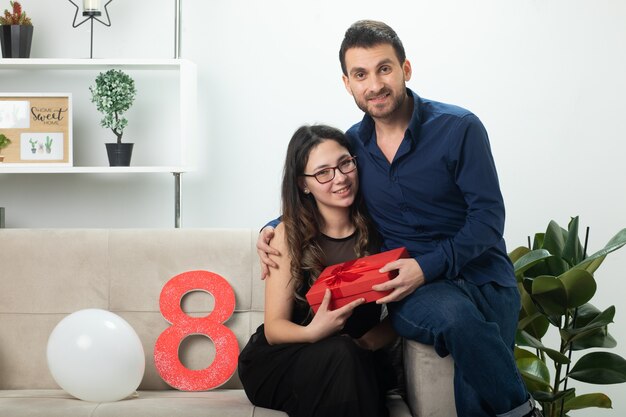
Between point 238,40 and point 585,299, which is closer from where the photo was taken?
point 585,299

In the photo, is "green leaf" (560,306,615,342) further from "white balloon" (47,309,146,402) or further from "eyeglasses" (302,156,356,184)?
"white balloon" (47,309,146,402)

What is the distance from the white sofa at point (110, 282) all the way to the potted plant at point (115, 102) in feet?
1.24

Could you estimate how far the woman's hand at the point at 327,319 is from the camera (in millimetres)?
2123

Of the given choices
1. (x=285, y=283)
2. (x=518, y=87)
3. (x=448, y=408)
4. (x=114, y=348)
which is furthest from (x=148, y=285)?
(x=518, y=87)

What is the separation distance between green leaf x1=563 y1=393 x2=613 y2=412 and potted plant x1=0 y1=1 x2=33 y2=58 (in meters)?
2.23

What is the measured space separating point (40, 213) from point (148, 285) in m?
0.76

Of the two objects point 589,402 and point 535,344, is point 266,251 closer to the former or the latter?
point 535,344

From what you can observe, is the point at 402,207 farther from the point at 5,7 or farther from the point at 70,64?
the point at 5,7

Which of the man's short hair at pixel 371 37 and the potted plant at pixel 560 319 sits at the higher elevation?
the man's short hair at pixel 371 37

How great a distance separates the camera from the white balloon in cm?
235

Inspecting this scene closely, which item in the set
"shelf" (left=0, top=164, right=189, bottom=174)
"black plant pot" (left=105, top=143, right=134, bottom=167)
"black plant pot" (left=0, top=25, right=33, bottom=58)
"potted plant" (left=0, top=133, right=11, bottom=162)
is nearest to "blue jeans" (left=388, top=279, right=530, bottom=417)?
"shelf" (left=0, top=164, right=189, bottom=174)

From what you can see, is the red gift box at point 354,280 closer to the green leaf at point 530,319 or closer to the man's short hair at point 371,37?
the man's short hair at point 371,37

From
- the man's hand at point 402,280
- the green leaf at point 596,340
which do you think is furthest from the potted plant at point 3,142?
the green leaf at point 596,340

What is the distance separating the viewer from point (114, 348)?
2.40 meters
